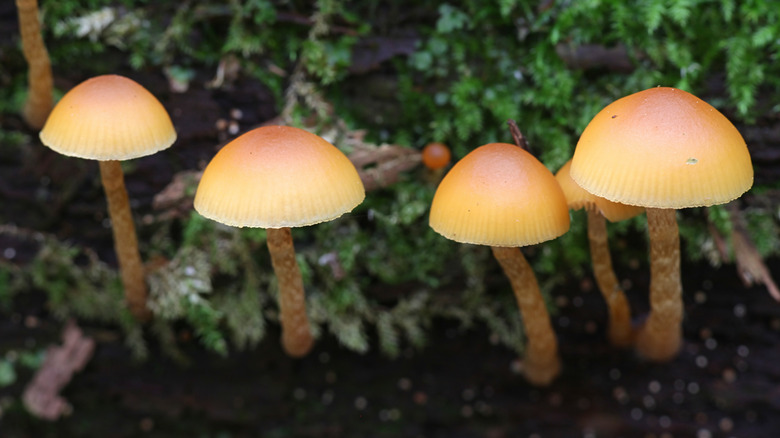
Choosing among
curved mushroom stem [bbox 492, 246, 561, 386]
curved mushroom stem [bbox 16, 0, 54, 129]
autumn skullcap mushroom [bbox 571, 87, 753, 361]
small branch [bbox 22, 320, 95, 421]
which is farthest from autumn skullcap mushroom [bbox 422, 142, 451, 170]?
small branch [bbox 22, 320, 95, 421]

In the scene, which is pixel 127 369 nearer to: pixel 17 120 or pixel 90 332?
pixel 90 332

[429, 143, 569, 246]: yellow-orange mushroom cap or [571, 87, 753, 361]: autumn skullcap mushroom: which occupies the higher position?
[571, 87, 753, 361]: autumn skullcap mushroom

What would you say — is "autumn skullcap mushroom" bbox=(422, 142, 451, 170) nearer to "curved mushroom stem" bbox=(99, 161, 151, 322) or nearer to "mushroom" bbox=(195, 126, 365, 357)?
"mushroom" bbox=(195, 126, 365, 357)

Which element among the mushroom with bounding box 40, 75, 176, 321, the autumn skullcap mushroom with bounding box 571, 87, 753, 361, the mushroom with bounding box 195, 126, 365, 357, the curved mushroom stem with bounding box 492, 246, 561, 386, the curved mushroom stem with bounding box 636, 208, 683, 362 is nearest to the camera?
the autumn skullcap mushroom with bounding box 571, 87, 753, 361

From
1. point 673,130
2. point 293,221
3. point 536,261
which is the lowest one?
point 536,261

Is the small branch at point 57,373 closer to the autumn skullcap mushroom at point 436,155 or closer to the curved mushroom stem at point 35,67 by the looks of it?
the curved mushroom stem at point 35,67

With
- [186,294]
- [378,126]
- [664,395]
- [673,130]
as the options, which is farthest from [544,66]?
[186,294]

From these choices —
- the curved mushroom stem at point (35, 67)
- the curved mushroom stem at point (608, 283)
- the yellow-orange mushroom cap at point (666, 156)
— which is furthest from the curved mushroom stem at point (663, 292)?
the curved mushroom stem at point (35, 67)
